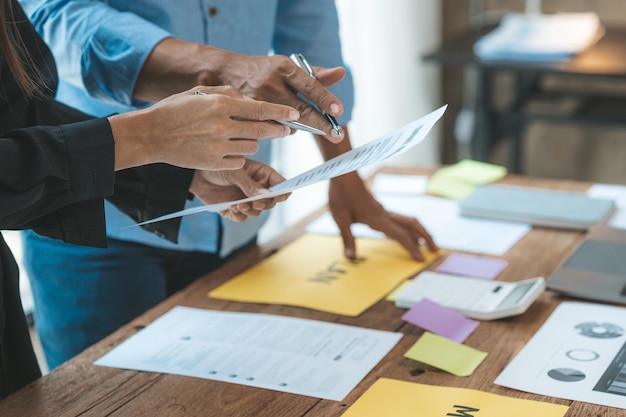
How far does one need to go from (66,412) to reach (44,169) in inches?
13.0

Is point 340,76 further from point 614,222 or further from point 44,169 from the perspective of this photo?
point 614,222

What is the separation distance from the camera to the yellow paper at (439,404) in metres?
1.12

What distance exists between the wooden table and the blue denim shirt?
224mm

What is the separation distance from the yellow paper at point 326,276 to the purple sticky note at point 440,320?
0.09 metres

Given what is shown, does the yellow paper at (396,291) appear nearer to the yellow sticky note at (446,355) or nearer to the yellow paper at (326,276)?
the yellow paper at (326,276)

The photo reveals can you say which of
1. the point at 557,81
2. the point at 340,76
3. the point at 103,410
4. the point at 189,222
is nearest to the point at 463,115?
the point at 557,81

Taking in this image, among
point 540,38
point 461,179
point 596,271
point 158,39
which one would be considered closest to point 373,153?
point 158,39

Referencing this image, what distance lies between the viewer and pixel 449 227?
1797 millimetres

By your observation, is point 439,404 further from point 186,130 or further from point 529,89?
point 529,89

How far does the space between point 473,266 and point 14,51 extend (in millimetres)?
805

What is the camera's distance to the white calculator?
139cm

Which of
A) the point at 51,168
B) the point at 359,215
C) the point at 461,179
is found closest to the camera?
the point at 51,168

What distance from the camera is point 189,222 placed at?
165 cm

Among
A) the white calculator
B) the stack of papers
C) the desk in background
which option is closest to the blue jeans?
the white calculator
